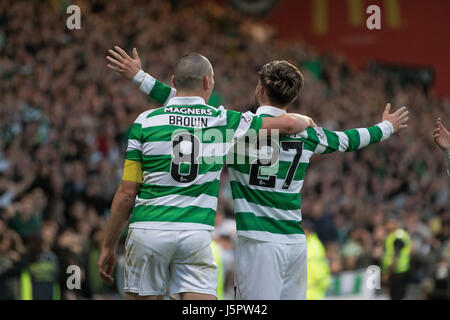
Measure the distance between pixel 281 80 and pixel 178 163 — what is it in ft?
3.33

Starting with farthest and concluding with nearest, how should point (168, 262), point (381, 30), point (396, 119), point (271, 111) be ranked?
point (381, 30), point (396, 119), point (271, 111), point (168, 262)

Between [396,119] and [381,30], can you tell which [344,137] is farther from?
[381,30]

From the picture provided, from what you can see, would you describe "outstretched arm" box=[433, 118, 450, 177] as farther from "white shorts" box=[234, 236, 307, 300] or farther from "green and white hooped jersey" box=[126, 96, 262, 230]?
"green and white hooped jersey" box=[126, 96, 262, 230]

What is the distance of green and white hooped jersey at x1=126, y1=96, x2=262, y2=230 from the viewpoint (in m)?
4.66

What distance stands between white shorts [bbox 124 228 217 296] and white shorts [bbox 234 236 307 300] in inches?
12.7

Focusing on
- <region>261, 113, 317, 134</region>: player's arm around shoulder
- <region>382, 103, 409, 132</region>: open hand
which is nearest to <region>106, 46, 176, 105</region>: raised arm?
<region>261, 113, 317, 134</region>: player's arm around shoulder

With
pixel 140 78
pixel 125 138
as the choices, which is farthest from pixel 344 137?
pixel 125 138

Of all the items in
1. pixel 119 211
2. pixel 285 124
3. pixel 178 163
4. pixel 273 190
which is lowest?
pixel 119 211

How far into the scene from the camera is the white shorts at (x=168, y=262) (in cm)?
462

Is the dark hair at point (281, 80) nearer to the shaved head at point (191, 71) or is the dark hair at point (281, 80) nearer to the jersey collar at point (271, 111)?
the jersey collar at point (271, 111)

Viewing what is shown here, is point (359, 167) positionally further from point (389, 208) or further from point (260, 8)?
point (260, 8)

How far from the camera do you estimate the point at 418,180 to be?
17.8 meters

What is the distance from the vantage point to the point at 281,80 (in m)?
5.05

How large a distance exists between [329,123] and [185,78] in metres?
12.3
